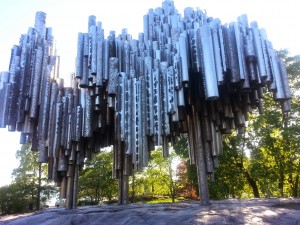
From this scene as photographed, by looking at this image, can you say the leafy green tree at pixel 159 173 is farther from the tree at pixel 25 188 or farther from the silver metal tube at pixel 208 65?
the silver metal tube at pixel 208 65

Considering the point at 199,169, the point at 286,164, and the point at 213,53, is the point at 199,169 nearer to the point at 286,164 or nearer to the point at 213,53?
the point at 213,53

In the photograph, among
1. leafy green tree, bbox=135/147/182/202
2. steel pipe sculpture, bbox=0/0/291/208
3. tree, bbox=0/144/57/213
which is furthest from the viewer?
leafy green tree, bbox=135/147/182/202

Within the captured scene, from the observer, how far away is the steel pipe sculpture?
907 centimetres

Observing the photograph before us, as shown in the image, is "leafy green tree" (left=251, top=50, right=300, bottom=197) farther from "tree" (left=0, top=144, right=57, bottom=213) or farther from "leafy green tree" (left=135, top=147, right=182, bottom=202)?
"tree" (left=0, top=144, right=57, bottom=213)

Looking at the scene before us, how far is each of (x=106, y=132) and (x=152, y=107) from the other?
4.45 m

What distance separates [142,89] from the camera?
9.46 metres

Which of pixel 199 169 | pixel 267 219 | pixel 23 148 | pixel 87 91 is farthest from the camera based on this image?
pixel 23 148

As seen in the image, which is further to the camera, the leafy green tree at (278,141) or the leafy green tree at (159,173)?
the leafy green tree at (159,173)

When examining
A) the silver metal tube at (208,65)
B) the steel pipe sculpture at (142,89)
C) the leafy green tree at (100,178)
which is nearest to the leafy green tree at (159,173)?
the leafy green tree at (100,178)

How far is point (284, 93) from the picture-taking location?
30.8 ft

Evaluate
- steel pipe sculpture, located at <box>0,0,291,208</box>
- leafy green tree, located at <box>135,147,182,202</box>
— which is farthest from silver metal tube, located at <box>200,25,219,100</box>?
leafy green tree, located at <box>135,147,182,202</box>

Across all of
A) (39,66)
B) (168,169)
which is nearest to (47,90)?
(39,66)

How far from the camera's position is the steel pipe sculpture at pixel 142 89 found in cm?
907

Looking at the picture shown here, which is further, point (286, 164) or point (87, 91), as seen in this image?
point (286, 164)
